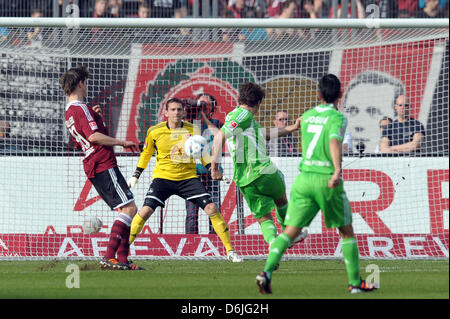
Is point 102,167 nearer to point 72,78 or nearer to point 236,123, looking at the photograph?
point 72,78

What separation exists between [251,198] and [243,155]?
484mm

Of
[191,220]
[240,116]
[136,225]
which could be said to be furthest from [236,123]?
[191,220]

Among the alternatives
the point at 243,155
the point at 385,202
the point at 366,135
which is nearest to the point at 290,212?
the point at 243,155

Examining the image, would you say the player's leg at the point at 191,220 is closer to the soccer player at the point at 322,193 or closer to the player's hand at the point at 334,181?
the soccer player at the point at 322,193

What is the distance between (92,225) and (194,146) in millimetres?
2318

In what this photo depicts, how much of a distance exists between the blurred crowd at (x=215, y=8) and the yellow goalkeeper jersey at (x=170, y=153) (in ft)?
19.2

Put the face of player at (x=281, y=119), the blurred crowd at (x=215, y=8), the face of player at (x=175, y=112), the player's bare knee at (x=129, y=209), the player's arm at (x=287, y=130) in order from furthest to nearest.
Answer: the blurred crowd at (x=215, y=8)
the face of player at (x=281, y=119)
the face of player at (x=175, y=112)
the player's bare knee at (x=129, y=209)
the player's arm at (x=287, y=130)

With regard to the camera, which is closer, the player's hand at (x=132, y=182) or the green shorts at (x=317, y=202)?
Result: the green shorts at (x=317, y=202)

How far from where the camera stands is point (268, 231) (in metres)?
9.01

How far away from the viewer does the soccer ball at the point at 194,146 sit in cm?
1015

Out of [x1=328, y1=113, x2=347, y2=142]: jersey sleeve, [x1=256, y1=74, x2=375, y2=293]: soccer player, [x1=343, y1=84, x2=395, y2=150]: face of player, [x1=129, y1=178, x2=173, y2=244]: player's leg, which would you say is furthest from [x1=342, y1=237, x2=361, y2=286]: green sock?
[x1=343, y1=84, x2=395, y2=150]: face of player

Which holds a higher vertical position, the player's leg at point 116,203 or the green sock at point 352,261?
the player's leg at point 116,203

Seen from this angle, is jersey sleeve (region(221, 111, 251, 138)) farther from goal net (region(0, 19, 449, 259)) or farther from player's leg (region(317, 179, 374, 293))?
goal net (region(0, 19, 449, 259))

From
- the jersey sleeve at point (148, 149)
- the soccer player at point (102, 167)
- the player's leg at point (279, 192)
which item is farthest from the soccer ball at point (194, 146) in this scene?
the player's leg at point (279, 192)
